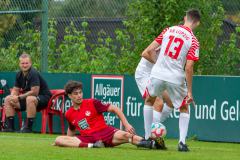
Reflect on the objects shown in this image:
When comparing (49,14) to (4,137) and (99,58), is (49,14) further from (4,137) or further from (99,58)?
(4,137)

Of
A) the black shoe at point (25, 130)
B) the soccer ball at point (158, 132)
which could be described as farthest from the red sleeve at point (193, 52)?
the black shoe at point (25, 130)

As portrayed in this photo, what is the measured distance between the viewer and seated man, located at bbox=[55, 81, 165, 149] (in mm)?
12578

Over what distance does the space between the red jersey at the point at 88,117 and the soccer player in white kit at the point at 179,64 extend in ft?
2.59

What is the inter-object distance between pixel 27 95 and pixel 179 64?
16.9ft

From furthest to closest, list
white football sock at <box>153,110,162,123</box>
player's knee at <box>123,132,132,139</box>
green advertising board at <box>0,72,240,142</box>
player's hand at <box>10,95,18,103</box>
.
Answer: player's hand at <box>10,95,18,103</box> → green advertising board at <box>0,72,240,142</box> → white football sock at <box>153,110,162,123</box> → player's knee at <box>123,132,132,139</box>

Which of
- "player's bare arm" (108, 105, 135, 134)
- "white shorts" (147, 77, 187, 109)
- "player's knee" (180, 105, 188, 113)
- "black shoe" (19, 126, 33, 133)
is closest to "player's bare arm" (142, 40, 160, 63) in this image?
"white shorts" (147, 77, 187, 109)

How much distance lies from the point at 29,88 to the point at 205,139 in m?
3.60

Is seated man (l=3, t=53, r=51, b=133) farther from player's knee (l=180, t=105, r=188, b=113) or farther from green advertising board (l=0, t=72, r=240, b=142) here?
player's knee (l=180, t=105, r=188, b=113)

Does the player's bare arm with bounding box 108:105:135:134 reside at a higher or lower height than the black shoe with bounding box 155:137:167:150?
higher

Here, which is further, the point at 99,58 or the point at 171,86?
the point at 99,58

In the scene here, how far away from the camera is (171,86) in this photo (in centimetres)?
1268

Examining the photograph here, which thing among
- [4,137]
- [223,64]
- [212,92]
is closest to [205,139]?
[212,92]

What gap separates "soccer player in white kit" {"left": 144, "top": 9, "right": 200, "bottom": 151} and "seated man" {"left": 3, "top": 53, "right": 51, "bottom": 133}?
453 cm

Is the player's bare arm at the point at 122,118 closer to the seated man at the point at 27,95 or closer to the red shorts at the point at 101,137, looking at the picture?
the red shorts at the point at 101,137
